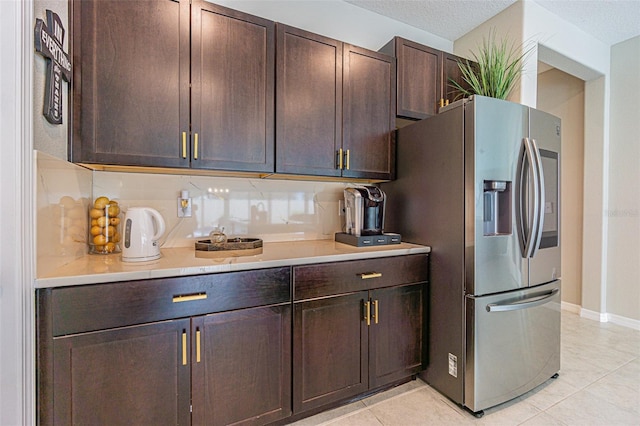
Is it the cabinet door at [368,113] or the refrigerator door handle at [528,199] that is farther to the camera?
the cabinet door at [368,113]

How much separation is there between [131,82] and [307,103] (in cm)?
96

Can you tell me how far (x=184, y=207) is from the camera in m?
1.84

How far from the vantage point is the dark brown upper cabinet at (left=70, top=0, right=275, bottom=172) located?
138cm

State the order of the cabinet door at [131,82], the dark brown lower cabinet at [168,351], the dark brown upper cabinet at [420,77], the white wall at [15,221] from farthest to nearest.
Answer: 1. the dark brown upper cabinet at [420,77]
2. the cabinet door at [131,82]
3. the dark brown lower cabinet at [168,351]
4. the white wall at [15,221]

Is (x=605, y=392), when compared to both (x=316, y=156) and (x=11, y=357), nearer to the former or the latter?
(x=316, y=156)

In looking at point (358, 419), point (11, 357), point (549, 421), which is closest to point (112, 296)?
point (11, 357)

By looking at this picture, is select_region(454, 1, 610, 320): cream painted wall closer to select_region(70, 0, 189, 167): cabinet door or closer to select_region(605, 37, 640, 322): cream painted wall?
select_region(605, 37, 640, 322): cream painted wall

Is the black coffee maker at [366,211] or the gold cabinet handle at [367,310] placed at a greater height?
the black coffee maker at [366,211]

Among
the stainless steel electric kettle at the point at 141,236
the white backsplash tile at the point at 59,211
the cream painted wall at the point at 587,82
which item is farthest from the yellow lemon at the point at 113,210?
the cream painted wall at the point at 587,82

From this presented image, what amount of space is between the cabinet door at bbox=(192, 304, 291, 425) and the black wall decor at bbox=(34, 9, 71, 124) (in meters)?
1.06

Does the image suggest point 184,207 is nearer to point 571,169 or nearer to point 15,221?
point 15,221

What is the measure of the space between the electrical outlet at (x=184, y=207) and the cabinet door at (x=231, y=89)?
1.16 ft

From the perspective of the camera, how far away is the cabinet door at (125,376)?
110 cm

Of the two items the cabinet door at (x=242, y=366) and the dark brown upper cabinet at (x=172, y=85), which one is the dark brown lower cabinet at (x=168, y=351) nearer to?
the cabinet door at (x=242, y=366)
